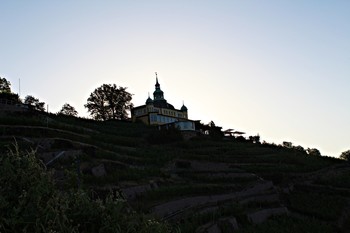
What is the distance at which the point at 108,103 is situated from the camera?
87.2 meters

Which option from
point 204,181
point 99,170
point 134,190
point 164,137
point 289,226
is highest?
point 164,137

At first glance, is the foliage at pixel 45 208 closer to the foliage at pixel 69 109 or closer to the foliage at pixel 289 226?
the foliage at pixel 289 226

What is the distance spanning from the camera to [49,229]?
6125 mm

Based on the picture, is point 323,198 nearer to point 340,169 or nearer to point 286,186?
point 286,186

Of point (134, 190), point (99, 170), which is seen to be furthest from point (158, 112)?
point (134, 190)

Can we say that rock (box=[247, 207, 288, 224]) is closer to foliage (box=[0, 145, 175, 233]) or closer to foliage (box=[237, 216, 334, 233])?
foliage (box=[237, 216, 334, 233])

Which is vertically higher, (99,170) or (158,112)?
(158,112)

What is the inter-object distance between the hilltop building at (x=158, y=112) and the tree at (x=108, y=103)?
16.7 ft

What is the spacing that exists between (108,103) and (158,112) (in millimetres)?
14572

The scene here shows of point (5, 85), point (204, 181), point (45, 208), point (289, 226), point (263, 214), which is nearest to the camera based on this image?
point (45, 208)

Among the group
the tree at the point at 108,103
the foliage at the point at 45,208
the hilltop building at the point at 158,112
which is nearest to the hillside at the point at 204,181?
the foliage at the point at 45,208

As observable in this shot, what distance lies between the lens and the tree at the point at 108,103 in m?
85.9

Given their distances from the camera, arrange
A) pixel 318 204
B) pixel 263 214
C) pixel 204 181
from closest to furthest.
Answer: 1. pixel 263 214
2. pixel 318 204
3. pixel 204 181

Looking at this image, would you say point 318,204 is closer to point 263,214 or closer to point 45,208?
point 263,214
